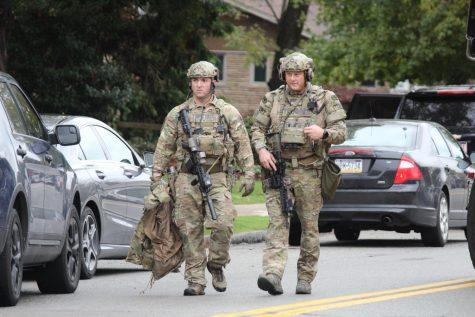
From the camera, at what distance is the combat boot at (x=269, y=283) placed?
1120 cm

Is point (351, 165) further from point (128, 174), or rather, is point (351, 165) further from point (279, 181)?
point (279, 181)

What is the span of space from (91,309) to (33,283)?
2.91m

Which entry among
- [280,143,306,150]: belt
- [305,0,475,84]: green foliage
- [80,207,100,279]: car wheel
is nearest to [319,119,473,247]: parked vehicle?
[80,207,100,279]: car wheel

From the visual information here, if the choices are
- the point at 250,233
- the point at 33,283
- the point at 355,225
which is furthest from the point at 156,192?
the point at 250,233

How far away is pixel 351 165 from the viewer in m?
17.1

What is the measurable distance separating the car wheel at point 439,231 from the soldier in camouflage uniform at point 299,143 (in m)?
5.98

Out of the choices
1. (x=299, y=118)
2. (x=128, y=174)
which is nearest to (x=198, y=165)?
(x=299, y=118)

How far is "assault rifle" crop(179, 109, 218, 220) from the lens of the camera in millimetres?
11492

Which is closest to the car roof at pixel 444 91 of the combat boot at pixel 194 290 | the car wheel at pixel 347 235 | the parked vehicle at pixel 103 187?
the car wheel at pixel 347 235

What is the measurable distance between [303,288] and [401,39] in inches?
1003

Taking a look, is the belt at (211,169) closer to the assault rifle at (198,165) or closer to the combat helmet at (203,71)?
the assault rifle at (198,165)

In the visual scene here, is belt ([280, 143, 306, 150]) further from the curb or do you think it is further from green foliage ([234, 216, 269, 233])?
green foliage ([234, 216, 269, 233])

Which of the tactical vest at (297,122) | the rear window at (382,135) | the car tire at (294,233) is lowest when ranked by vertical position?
the car tire at (294,233)

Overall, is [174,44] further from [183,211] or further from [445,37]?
[183,211]
